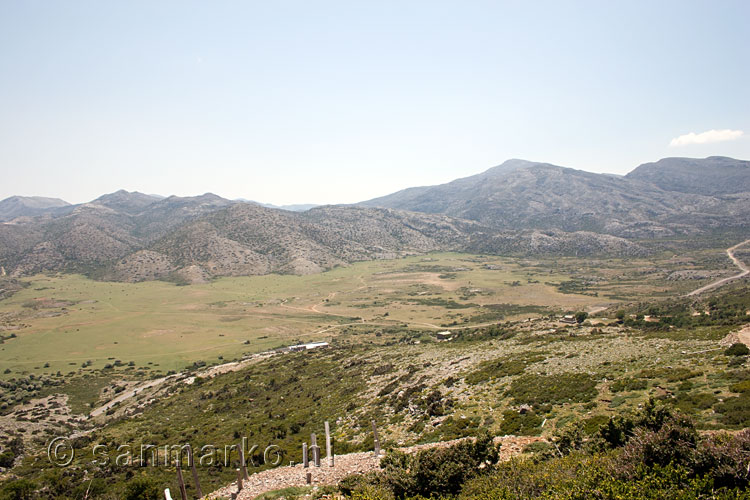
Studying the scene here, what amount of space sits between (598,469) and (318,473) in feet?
36.1

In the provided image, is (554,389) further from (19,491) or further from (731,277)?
(731,277)

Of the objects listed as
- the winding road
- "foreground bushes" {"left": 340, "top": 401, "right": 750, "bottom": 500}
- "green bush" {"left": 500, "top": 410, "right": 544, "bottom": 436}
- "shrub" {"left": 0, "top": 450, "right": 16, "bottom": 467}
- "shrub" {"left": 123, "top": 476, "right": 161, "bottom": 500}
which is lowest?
the winding road

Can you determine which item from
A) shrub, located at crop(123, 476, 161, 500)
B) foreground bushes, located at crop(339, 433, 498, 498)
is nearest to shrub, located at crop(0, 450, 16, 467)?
shrub, located at crop(123, 476, 161, 500)

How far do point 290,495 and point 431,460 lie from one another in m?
5.65

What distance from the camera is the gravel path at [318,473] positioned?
617 inches

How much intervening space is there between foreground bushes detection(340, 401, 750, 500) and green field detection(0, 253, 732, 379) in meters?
64.1

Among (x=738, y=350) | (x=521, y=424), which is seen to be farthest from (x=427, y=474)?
(x=738, y=350)

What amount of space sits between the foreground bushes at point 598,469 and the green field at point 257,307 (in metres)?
64.1

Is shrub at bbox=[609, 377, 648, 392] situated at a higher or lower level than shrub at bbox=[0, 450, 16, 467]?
higher

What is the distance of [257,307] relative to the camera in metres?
118

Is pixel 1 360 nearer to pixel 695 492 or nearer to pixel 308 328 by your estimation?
pixel 308 328

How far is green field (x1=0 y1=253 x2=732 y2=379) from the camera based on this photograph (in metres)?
77.9

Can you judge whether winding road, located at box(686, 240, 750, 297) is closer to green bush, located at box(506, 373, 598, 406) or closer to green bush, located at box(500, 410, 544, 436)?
green bush, located at box(506, 373, 598, 406)

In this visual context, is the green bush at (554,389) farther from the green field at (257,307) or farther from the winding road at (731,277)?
the winding road at (731,277)
